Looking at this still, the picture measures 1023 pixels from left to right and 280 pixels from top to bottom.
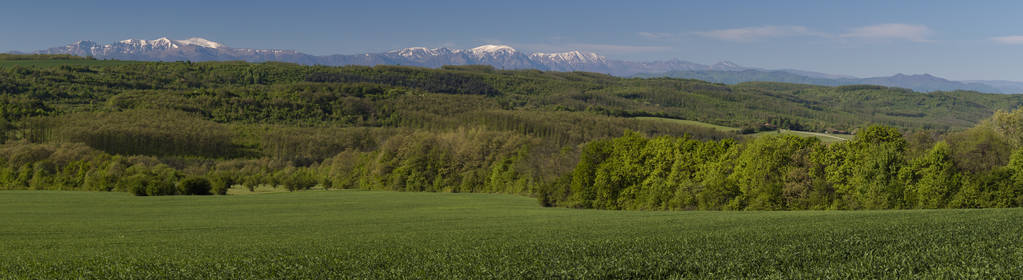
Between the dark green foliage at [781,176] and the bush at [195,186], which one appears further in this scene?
the bush at [195,186]

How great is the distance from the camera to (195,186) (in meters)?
100

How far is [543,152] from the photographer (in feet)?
364

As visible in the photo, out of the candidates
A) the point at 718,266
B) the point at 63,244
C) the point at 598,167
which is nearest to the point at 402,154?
the point at 598,167

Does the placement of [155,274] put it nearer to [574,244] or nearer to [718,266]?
[574,244]

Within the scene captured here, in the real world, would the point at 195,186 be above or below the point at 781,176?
below

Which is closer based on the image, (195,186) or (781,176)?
(781,176)

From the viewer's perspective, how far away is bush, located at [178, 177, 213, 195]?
9869 cm

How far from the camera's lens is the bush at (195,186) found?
3885 inches

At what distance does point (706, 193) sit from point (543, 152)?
48.2 metres

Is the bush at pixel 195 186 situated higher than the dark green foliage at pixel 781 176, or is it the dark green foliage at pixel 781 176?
the dark green foliage at pixel 781 176

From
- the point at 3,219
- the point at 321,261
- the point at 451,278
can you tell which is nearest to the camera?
the point at 451,278

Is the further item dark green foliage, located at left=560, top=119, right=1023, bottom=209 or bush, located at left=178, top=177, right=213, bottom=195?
bush, located at left=178, top=177, right=213, bottom=195

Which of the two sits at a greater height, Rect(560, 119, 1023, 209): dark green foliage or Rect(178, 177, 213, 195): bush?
Rect(560, 119, 1023, 209): dark green foliage

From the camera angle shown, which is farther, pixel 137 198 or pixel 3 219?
pixel 137 198
